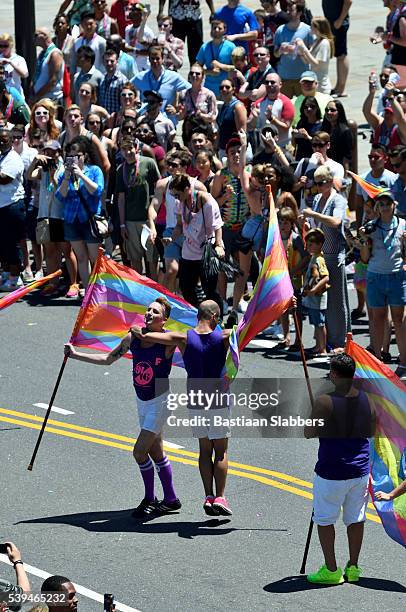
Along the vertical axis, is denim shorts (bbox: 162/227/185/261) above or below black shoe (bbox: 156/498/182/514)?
above

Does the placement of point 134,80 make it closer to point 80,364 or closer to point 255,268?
point 255,268

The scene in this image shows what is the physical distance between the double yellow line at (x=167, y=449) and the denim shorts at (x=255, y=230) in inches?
140

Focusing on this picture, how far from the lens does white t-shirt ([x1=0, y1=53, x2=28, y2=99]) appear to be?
70.0ft

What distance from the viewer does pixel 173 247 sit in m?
17.1

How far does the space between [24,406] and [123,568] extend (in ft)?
13.5

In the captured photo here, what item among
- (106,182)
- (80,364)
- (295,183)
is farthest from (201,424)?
(106,182)

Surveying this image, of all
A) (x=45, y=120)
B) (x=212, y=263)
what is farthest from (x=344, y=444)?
(x=45, y=120)

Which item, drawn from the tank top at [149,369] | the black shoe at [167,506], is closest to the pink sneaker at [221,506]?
the black shoe at [167,506]

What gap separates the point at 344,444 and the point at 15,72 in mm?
11762

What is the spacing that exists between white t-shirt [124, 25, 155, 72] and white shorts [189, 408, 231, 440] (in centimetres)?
1119

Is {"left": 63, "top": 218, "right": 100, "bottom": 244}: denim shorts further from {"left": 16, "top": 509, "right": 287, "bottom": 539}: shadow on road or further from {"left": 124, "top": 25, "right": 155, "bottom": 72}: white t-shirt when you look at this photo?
{"left": 16, "top": 509, "right": 287, "bottom": 539}: shadow on road

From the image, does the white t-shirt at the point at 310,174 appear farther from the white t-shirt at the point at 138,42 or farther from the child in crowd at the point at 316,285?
the white t-shirt at the point at 138,42

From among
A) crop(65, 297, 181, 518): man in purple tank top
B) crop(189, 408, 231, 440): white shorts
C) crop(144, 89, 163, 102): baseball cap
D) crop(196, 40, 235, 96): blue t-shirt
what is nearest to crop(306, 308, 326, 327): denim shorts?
crop(65, 297, 181, 518): man in purple tank top

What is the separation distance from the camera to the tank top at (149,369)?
40.5 feet
